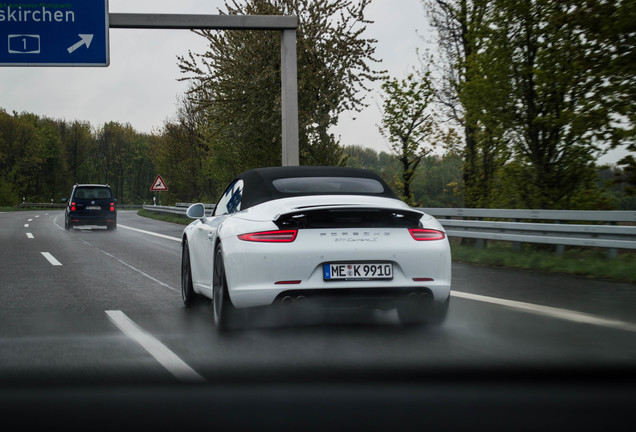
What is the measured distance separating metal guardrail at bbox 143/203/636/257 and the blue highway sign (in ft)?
29.1

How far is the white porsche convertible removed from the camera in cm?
558

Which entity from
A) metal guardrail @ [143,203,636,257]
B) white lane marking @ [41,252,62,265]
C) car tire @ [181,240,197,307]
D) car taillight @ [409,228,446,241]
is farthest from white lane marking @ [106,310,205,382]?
metal guardrail @ [143,203,636,257]

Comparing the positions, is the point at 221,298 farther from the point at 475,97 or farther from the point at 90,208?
the point at 90,208

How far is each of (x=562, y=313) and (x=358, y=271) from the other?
260cm

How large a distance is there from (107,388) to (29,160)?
9135 centimetres

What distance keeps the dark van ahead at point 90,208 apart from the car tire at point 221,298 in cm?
2175

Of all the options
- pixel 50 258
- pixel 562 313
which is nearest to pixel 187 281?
pixel 562 313

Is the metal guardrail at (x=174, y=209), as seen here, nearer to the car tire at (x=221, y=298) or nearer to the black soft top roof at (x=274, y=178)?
the black soft top roof at (x=274, y=178)

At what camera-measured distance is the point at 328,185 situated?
6.77 meters

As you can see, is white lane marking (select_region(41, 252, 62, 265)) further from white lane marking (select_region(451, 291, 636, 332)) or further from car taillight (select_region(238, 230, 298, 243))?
car taillight (select_region(238, 230, 298, 243))

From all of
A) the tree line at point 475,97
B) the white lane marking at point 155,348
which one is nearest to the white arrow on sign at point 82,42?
the tree line at point 475,97

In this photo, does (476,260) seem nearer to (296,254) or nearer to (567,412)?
(296,254)

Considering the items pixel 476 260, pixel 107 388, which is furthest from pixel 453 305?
pixel 476 260

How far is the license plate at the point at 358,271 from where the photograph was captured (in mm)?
5602
